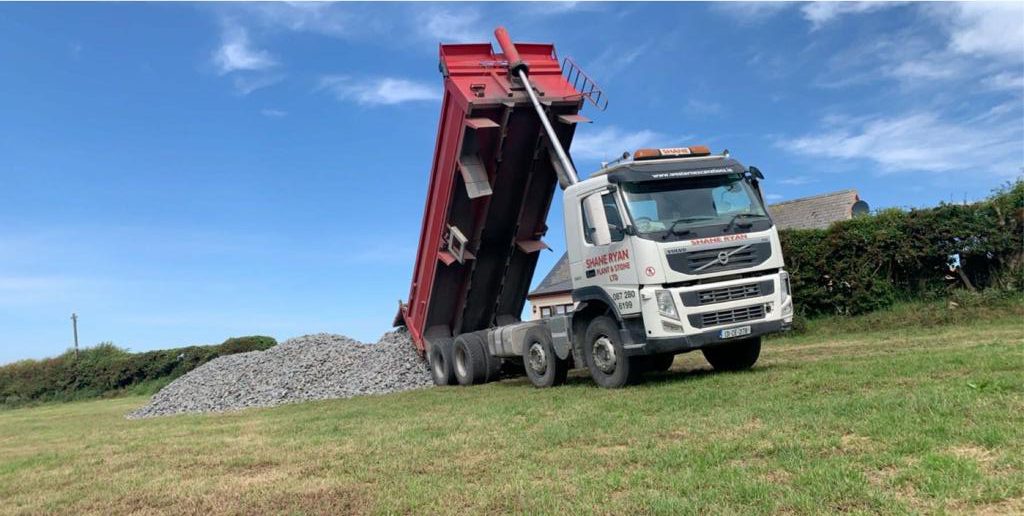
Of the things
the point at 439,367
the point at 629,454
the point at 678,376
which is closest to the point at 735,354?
the point at 678,376

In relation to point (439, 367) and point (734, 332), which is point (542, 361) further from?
point (439, 367)

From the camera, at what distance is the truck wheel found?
8906mm

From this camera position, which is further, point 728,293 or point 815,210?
point 815,210

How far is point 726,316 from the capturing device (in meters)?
8.45

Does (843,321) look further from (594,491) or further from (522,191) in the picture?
(594,491)

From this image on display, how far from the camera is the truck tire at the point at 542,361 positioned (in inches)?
408

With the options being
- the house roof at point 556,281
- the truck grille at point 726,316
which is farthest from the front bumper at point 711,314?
the house roof at point 556,281

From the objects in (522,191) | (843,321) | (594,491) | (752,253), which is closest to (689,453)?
(594,491)

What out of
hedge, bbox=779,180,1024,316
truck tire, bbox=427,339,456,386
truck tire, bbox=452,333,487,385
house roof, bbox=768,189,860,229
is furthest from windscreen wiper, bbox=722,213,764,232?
house roof, bbox=768,189,860,229

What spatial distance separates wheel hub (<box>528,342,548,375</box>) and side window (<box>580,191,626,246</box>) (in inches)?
87.2

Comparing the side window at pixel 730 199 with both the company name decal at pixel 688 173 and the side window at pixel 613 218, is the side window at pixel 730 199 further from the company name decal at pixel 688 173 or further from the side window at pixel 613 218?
the side window at pixel 613 218

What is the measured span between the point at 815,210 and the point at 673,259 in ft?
66.7

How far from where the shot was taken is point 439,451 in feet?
19.6

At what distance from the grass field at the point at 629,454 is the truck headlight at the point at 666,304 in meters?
0.89
